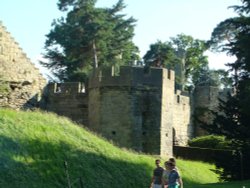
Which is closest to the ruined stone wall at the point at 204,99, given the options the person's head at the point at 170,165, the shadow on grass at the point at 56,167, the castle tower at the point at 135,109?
the castle tower at the point at 135,109

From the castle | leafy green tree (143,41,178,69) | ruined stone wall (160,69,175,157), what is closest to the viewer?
the castle

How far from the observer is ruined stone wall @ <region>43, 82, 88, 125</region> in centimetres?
3014

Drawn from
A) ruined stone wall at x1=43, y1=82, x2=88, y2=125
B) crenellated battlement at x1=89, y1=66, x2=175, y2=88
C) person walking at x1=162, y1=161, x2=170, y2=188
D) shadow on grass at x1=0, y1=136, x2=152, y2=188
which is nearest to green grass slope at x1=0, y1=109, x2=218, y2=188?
shadow on grass at x1=0, y1=136, x2=152, y2=188

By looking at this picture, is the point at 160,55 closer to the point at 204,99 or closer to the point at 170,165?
the point at 204,99

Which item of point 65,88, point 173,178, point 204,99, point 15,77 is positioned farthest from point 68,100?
point 204,99

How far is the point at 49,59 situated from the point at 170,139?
910 inches

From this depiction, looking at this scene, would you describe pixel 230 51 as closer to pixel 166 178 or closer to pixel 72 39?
pixel 166 178

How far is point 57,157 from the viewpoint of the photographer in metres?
19.6

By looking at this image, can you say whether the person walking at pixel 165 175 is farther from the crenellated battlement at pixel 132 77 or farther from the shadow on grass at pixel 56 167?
the crenellated battlement at pixel 132 77

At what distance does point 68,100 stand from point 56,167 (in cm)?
1183

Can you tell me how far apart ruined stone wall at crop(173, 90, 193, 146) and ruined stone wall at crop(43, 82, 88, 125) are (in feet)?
38.7

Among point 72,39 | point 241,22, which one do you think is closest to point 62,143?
point 241,22

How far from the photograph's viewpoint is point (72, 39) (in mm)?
46000

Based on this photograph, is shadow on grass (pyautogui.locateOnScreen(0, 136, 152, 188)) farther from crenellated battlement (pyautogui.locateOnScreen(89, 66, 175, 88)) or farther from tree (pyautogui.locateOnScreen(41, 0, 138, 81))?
tree (pyautogui.locateOnScreen(41, 0, 138, 81))
